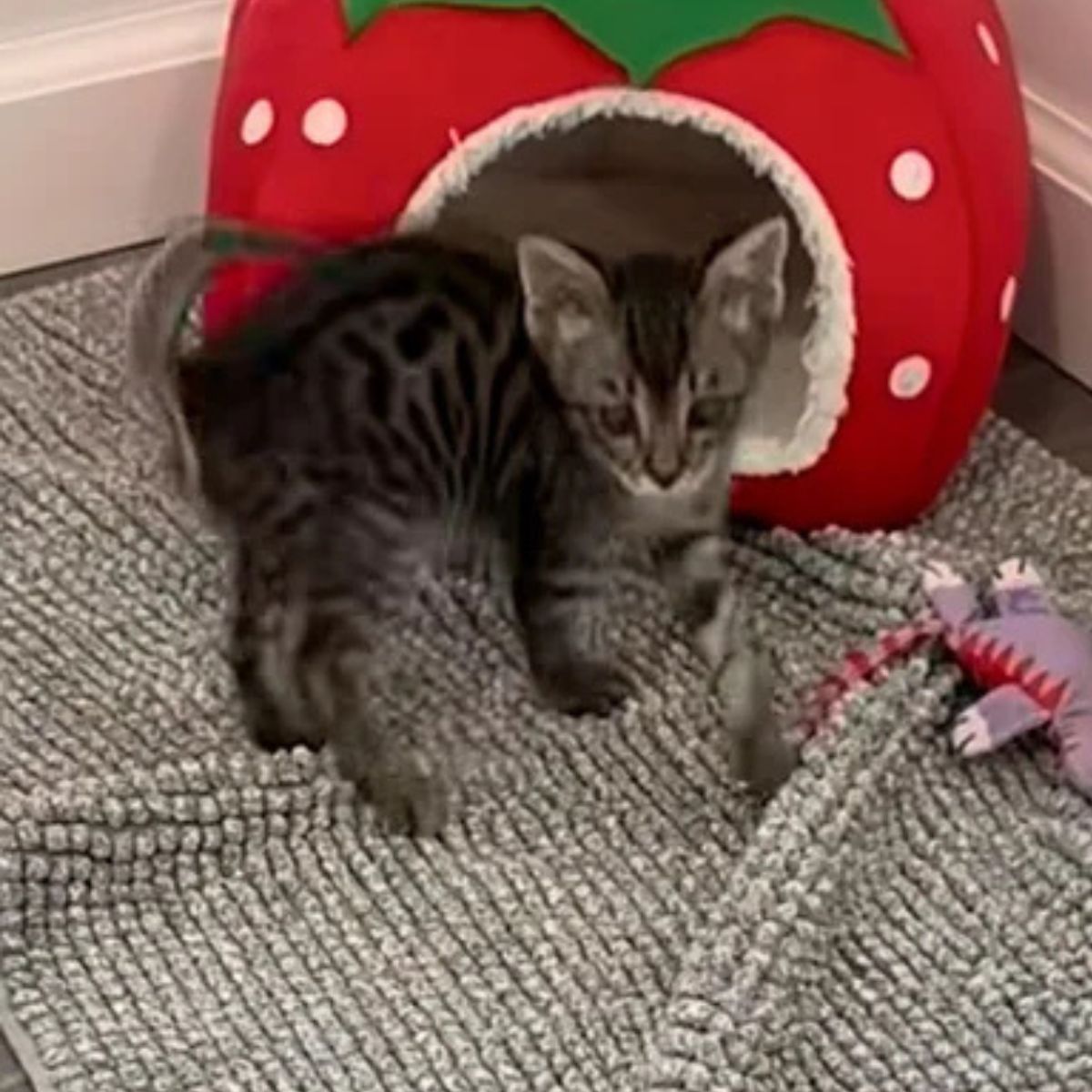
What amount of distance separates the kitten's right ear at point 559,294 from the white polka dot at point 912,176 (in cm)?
25

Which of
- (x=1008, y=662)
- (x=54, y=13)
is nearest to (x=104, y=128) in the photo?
(x=54, y=13)

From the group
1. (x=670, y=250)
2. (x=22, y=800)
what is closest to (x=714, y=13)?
(x=670, y=250)

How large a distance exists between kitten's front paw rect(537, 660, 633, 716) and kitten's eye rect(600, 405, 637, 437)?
0.17 meters

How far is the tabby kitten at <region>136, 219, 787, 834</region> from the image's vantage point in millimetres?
1617

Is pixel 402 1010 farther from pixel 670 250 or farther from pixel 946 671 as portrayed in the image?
pixel 670 250

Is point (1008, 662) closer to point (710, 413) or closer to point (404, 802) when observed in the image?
point (710, 413)

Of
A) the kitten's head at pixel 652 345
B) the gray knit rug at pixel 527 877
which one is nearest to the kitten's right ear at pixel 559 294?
the kitten's head at pixel 652 345

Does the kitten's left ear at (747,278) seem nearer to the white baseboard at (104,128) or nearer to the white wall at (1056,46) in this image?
the white wall at (1056,46)

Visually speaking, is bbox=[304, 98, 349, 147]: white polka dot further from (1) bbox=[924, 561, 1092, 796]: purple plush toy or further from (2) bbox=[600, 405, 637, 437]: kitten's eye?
(1) bbox=[924, 561, 1092, 796]: purple plush toy

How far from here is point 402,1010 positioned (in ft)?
4.96

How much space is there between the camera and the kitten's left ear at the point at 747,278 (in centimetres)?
161

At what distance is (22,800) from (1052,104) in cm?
97

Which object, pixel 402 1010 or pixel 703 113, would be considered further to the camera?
pixel 703 113

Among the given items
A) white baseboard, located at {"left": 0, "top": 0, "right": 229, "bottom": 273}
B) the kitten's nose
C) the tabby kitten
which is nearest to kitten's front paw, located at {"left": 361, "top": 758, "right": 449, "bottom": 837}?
the tabby kitten
